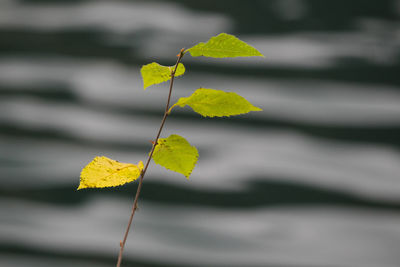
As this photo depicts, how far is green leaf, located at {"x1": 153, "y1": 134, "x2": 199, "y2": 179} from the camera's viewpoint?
0.24 metres

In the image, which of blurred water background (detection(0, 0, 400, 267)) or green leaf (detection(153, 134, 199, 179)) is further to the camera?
blurred water background (detection(0, 0, 400, 267))

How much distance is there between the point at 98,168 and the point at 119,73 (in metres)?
1.11

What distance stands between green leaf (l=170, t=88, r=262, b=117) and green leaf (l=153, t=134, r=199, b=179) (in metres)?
0.02

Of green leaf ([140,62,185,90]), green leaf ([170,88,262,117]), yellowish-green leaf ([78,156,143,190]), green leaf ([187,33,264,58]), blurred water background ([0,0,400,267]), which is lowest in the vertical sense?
yellowish-green leaf ([78,156,143,190])

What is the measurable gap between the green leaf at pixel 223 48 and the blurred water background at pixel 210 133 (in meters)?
1.02

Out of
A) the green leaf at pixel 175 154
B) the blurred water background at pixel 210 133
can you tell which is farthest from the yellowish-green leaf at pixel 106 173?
the blurred water background at pixel 210 133

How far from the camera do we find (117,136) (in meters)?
1.31

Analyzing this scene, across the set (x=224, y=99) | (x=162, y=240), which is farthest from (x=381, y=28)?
(x=224, y=99)

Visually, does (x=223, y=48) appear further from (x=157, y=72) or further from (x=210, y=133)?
(x=210, y=133)

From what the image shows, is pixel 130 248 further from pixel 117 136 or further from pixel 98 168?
pixel 98 168

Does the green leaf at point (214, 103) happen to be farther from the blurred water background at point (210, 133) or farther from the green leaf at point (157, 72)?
the blurred water background at point (210, 133)

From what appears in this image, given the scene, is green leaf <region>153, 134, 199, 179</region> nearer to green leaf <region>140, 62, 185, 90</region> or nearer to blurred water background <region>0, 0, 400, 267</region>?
green leaf <region>140, 62, 185, 90</region>

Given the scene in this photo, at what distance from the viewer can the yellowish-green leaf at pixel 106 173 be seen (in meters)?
0.24

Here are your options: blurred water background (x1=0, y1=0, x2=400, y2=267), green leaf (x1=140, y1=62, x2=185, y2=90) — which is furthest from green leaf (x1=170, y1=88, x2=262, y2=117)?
blurred water background (x1=0, y1=0, x2=400, y2=267)
